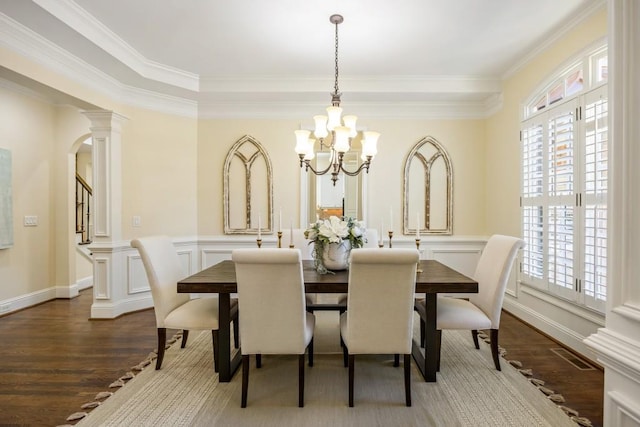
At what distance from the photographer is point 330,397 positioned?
220 centimetres

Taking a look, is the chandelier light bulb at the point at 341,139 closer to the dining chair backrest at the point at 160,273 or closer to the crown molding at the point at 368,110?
the dining chair backrest at the point at 160,273

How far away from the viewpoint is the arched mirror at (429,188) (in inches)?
177

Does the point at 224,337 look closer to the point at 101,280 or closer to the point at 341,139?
the point at 341,139

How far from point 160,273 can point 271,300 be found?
104 centimetres

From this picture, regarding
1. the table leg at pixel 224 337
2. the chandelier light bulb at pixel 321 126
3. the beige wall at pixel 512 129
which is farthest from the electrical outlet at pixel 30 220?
the beige wall at pixel 512 129

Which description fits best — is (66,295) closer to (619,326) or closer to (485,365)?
(485,365)

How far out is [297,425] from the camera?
192 cm

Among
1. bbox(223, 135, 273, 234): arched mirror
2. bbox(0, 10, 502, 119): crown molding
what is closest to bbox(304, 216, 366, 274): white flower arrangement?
bbox(223, 135, 273, 234): arched mirror

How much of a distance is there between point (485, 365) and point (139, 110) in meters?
4.48

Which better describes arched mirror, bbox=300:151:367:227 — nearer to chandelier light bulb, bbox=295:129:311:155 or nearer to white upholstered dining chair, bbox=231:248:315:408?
chandelier light bulb, bbox=295:129:311:155

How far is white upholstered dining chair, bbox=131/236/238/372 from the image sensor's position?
244 cm

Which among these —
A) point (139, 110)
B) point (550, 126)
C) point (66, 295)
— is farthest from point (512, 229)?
point (66, 295)

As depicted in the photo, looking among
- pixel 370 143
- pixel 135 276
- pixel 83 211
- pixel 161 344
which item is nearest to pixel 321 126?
pixel 370 143

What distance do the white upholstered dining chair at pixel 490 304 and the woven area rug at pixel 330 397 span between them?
0.93 ft
